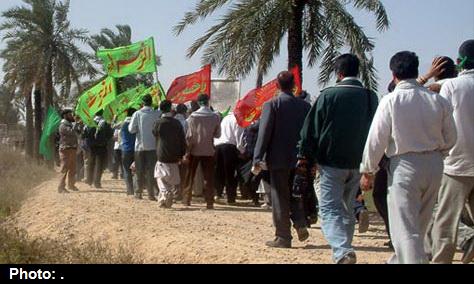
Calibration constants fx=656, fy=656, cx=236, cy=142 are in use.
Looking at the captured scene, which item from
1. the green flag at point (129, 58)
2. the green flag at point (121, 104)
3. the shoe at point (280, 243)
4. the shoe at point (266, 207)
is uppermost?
the green flag at point (129, 58)

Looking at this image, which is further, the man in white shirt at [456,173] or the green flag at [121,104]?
the green flag at [121,104]

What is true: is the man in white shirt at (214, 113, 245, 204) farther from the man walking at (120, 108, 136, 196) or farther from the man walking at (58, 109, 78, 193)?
the man walking at (58, 109, 78, 193)

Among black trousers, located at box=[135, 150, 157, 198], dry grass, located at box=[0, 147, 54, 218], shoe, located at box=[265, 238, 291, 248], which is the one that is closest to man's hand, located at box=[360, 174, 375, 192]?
shoe, located at box=[265, 238, 291, 248]

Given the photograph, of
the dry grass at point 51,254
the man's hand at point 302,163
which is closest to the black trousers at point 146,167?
the dry grass at point 51,254

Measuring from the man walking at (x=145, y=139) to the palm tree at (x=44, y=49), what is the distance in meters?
15.3

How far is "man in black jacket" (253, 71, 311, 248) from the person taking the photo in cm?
689

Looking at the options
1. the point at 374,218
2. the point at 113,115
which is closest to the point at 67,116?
the point at 113,115

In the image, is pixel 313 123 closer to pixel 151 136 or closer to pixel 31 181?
pixel 151 136

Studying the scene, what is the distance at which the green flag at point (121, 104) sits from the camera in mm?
14156

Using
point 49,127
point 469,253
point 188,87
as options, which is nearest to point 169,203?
point 188,87

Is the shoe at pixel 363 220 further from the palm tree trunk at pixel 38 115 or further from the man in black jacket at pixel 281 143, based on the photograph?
the palm tree trunk at pixel 38 115

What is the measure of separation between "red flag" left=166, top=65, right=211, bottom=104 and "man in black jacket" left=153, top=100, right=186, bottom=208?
193 cm

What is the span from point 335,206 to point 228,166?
5.96m

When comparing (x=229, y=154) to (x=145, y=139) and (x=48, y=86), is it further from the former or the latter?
(x=48, y=86)
